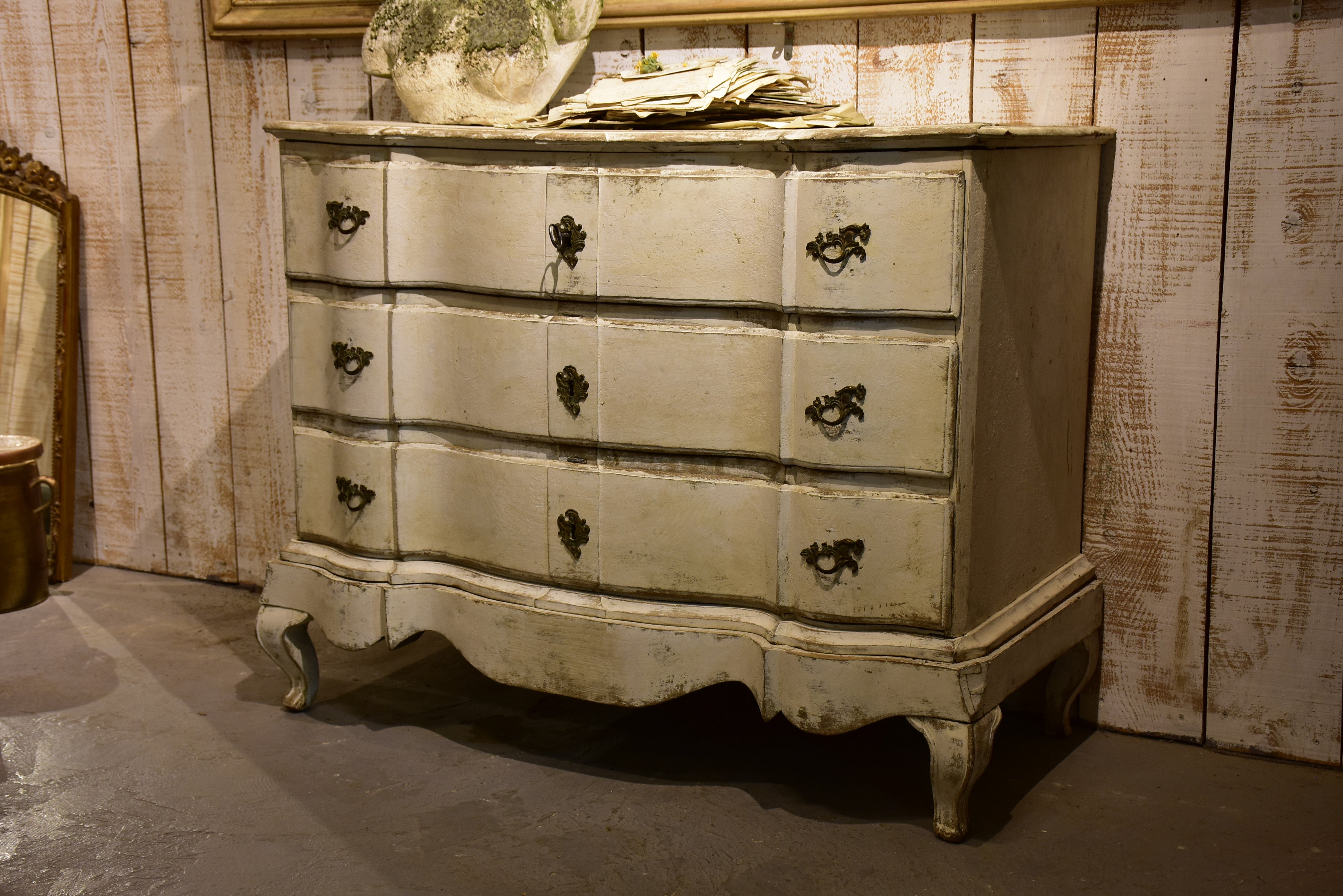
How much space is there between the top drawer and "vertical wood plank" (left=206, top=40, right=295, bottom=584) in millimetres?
802

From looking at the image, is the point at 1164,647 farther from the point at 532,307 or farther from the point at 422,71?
the point at 422,71

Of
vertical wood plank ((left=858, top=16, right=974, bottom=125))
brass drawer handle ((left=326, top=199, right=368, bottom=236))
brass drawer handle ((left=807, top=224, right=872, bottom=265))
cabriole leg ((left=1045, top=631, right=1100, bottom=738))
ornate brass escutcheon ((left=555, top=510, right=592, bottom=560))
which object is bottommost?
cabriole leg ((left=1045, top=631, right=1100, bottom=738))

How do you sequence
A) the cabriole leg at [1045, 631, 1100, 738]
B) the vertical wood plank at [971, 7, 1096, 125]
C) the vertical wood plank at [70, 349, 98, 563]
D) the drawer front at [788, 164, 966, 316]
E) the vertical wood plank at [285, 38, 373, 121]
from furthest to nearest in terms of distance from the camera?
the vertical wood plank at [70, 349, 98, 563]
the vertical wood plank at [285, 38, 373, 121]
the cabriole leg at [1045, 631, 1100, 738]
the vertical wood plank at [971, 7, 1096, 125]
the drawer front at [788, 164, 966, 316]

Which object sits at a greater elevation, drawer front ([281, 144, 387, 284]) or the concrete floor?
drawer front ([281, 144, 387, 284])

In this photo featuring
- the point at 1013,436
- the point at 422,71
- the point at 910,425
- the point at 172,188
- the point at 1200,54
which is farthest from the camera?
the point at 172,188

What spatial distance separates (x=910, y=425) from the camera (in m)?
1.92

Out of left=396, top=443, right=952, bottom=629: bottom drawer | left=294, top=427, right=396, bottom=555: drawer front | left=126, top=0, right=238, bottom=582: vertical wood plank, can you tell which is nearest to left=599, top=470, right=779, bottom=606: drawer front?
left=396, top=443, right=952, bottom=629: bottom drawer

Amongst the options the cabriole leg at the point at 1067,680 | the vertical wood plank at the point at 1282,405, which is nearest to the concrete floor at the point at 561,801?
the cabriole leg at the point at 1067,680

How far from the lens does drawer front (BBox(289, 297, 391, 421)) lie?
2309 mm

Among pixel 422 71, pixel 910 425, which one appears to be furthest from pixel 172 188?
pixel 910 425

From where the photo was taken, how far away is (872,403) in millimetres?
1934

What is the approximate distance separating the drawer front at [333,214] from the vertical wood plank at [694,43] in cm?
66

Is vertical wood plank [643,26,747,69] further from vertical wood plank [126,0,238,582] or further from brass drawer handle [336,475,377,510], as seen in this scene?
vertical wood plank [126,0,238,582]

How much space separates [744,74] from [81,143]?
2.09 metres
